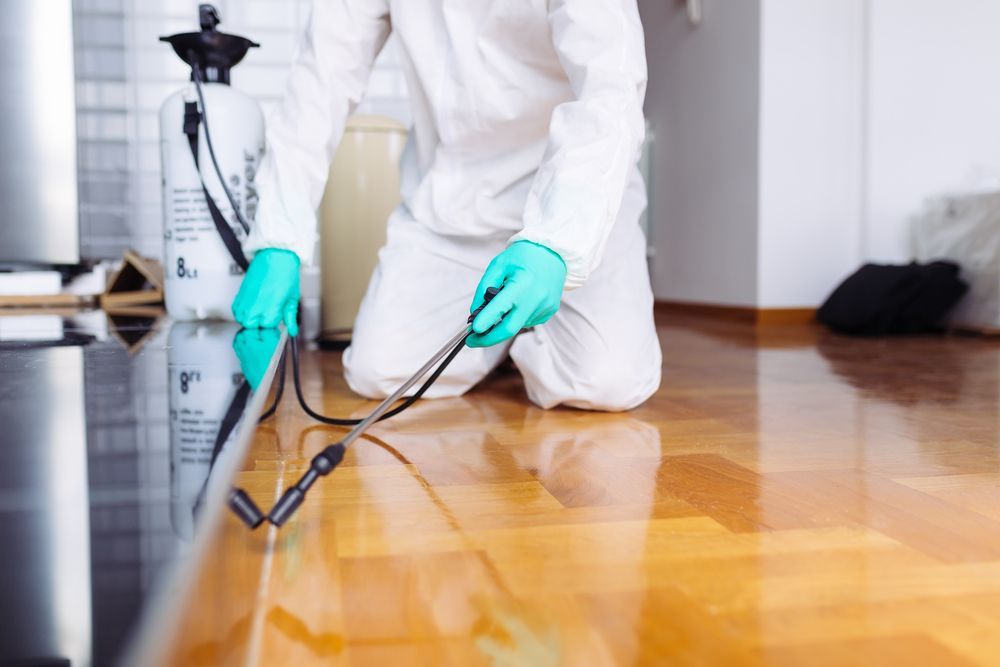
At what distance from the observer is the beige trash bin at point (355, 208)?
84.7 inches

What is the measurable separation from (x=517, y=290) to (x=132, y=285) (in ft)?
6.64

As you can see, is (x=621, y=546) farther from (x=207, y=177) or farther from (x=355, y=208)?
(x=355, y=208)

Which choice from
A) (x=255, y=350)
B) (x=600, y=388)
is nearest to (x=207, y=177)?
(x=255, y=350)

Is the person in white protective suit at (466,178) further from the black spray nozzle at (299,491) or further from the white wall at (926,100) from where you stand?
the white wall at (926,100)

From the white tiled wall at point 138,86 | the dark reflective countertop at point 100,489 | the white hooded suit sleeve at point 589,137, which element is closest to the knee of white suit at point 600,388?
the white hooded suit sleeve at point 589,137

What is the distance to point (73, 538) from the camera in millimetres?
350

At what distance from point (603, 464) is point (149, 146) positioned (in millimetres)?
2219

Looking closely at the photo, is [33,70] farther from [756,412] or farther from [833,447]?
[833,447]

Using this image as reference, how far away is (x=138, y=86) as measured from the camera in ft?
8.54

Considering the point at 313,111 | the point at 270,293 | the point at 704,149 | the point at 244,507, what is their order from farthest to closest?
the point at 704,149, the point at 313,111, the point at 270,293, the point at 244,507

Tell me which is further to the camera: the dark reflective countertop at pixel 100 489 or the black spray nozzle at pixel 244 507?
the black spray nozzle at pixel 244 507

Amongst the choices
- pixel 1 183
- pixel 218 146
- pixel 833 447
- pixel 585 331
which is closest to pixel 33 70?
pixel 1 183

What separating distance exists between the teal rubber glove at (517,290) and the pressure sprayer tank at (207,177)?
858 millimetres

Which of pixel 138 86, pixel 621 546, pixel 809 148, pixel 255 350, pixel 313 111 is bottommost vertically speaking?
pixel 621 546
